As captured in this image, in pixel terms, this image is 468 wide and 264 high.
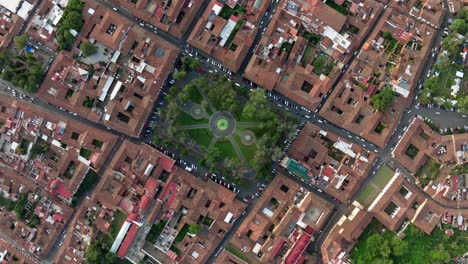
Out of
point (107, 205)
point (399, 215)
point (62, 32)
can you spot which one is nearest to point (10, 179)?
point (107, 205)

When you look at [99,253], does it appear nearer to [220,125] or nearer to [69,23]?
[220,125]

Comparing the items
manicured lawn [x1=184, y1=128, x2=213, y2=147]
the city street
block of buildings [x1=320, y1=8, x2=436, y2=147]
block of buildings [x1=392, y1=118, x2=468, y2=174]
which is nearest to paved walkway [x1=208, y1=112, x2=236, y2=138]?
manicured lawn [x1=184, y1=128, x2=213, y2=147]

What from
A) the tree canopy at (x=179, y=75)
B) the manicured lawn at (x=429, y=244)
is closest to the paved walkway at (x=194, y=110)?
the tree canopy at (x=179, y=75)

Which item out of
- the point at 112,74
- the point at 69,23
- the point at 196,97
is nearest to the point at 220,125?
the point at 196,97

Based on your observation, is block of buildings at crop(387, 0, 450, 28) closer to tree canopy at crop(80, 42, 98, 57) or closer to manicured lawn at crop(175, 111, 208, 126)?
manicured lawn at crop(175, 111, 208, 126)

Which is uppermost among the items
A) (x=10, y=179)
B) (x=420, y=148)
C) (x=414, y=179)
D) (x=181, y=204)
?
(x=420, y=148)

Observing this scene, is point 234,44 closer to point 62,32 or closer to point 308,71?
point 308,71

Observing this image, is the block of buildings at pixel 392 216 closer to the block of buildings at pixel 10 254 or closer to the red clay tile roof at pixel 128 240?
the red clay tile roof at pixel 128 240
